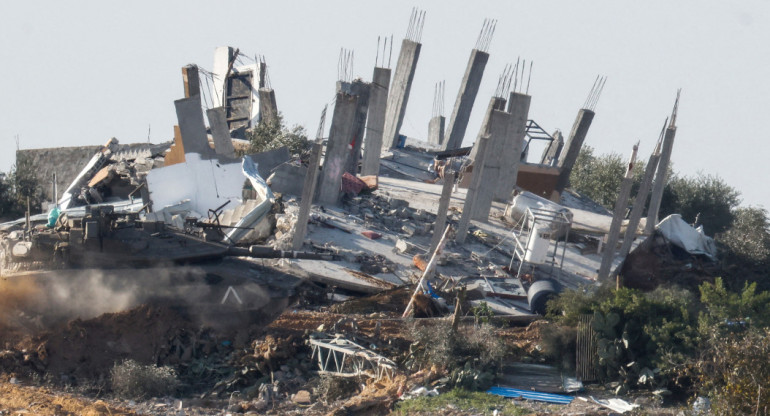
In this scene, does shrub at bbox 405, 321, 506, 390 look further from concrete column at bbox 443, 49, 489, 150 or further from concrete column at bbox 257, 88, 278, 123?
concrete column at bbox 443, 49, 489, 150

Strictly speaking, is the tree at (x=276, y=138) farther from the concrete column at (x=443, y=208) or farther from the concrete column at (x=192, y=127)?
the concrete column at (x=443, y=208)

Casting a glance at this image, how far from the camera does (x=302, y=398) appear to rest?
17.8m

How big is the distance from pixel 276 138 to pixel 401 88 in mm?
6947

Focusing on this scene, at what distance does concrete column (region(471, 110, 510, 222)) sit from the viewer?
99.9 ft

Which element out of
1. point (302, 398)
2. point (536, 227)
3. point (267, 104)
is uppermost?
point (267, 104)

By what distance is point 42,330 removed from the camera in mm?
20062

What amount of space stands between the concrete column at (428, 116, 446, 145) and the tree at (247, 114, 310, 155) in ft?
41.8

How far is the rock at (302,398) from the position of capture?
58.2 feet

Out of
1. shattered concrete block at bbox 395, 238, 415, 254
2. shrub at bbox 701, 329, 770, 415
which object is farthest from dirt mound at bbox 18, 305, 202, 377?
shrub at bbox 701, 329, 770, 415

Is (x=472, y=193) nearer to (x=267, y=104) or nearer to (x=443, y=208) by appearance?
(x=443, y=208)

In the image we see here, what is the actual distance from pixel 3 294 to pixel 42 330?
1012mm

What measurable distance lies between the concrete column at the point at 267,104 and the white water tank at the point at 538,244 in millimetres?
16086

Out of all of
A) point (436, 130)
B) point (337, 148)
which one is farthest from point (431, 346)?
point (436, 130)

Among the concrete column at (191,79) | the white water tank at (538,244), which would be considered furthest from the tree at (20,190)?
the white water tank at (538,244)
